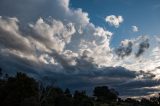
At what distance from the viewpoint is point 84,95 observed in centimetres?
16412

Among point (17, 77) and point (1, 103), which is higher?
point (17, 77)

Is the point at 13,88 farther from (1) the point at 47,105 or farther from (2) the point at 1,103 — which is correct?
(1) the point at 47,105

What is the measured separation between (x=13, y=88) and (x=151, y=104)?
107959 mm

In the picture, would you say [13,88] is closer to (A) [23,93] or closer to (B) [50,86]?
(A) [23,93]

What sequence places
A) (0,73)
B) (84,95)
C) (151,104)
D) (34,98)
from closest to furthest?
(34,98) < (84,95) < (0,73) < (151,104)

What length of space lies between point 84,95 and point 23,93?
61.1 m

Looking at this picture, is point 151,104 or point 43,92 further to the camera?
point 151,104

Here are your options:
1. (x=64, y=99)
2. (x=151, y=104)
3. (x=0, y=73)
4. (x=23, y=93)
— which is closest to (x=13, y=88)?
(x=23, y=93)

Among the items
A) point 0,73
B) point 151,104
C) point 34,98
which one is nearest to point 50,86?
point 34,98

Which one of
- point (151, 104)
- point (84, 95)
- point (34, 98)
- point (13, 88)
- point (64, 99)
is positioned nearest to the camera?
point (34, 98)

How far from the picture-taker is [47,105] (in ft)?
333

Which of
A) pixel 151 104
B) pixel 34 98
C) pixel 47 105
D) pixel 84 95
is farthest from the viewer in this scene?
pixel 151 104

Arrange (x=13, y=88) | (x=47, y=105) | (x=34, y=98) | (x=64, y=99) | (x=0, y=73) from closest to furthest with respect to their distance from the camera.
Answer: (x=34, y=98), (x=47, y=105), (x=13, y=88), (x=64, y=99), (x=0, y=73)

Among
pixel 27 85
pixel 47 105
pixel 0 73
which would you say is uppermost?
pixel 0 73
